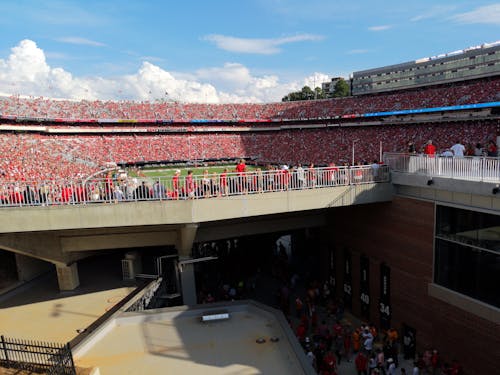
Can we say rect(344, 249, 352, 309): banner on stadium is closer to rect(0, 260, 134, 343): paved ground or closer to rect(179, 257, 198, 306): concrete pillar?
rect(179, 257, 198, 306): concrete pillar

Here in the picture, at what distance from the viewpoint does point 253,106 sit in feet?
178

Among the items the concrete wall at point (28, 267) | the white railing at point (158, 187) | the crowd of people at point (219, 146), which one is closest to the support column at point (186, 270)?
the white railing at point (158, 187)

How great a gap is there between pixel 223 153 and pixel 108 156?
47.1ft

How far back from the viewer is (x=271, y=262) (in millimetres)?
24016

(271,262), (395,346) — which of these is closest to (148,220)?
(395,346)

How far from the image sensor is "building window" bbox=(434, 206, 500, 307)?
35.4 ft

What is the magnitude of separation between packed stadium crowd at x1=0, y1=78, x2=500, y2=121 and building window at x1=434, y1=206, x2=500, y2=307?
74.6 ft

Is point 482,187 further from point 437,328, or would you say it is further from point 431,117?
point 431,117

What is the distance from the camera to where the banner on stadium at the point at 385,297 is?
14698mm

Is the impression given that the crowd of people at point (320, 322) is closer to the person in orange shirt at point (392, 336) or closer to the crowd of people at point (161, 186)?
A: the person in orange shirt at point (392, 336)

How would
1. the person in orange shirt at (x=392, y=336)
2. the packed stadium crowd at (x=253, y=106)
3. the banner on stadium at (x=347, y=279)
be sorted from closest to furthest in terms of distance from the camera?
1. the person in orange shirt at (x=392, y=336)
2. the banner on stadium at (x=347, y=279)
3. the packed stadium crowd at (x=253, y=106)

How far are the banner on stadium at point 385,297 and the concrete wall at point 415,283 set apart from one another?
0.71ft

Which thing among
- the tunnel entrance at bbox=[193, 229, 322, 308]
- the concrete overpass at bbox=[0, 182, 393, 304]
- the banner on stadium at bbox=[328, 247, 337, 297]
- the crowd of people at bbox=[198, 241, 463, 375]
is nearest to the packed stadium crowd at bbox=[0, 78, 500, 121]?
the tunnel entrance at bbox=[193, 229, 322, 308]

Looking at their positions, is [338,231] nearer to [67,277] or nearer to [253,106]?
[67,277]
